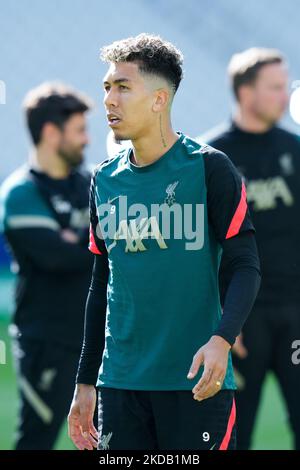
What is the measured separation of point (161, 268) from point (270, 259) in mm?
2274

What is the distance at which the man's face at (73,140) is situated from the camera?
6310mm

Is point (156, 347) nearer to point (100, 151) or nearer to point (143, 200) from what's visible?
point (143, 200)

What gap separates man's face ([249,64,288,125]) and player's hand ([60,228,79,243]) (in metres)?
1.15

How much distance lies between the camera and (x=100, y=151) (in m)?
11.1

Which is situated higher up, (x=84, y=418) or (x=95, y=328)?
(x=95, y=328)

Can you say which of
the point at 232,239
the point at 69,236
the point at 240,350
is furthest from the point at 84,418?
the point at 69,236

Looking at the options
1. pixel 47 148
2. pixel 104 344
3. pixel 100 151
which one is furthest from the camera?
pixel 100 151

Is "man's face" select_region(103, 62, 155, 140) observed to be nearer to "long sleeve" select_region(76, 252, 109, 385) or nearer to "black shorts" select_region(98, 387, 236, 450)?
"long sleeve" select_region(76, 252, 109, 385)

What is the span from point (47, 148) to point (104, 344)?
8.28ft

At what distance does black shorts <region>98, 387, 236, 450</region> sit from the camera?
12.0 feet

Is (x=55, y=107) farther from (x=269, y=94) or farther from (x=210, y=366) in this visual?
(x=210, y=366)

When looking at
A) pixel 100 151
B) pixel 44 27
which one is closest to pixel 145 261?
pixel 100 151

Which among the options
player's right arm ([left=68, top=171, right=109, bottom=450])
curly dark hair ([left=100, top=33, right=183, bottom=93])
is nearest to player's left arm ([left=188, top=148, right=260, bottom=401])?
curly dark hair ([left=100, top=33, right=183, bottom=93])

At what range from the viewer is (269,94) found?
630 cm
